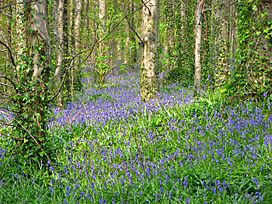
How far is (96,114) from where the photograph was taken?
7.46m

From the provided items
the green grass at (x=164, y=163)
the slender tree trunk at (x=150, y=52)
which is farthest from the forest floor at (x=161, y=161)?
the slender tree trunk at (x=150, y=52)

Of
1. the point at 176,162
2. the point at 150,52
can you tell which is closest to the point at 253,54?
the point at 150,52

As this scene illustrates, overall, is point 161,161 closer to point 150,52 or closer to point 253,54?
point 253,54

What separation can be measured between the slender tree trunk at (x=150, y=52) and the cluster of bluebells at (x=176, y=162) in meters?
2.20

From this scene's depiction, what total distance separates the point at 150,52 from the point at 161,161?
4424 mm

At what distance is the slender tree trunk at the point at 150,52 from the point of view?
8.52 meters

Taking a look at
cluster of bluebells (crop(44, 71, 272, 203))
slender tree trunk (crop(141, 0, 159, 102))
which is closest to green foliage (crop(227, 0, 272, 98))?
cluster of bluebells (crop(44, 71, 272, 203))

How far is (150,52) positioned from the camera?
8.53m

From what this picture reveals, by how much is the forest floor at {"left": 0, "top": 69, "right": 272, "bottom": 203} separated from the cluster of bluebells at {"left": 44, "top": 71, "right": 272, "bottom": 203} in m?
0.01

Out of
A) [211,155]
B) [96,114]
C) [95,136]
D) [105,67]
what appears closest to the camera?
[211,155]

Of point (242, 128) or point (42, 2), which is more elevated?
point (42, 2)

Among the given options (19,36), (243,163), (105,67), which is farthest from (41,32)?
(105,67)

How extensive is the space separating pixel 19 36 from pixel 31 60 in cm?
40

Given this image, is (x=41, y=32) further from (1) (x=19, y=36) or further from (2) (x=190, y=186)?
(2) (x=190, y=186)
